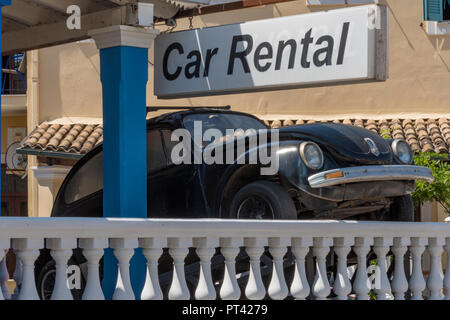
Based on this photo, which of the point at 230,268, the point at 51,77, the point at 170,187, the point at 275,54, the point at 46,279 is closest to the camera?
the point at 230,268

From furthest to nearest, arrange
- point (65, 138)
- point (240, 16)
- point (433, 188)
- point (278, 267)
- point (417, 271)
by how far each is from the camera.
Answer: point (240, 16) < point (65, 138) < point (433, 188) < point (417, 271) < point (278, 267)

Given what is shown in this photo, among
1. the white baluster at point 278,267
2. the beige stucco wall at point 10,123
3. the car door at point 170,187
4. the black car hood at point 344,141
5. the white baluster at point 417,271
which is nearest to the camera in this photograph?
the white baluster at point 278,267

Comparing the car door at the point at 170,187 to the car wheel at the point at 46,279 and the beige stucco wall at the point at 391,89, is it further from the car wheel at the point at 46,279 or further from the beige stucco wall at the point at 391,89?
the beige stucco wall at the point at 391,89

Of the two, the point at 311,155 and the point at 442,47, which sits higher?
the point at 442,47

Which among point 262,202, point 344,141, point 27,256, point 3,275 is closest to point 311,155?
point 344,141

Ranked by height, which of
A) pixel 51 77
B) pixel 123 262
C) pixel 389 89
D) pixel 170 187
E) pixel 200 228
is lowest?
pixel 123 262

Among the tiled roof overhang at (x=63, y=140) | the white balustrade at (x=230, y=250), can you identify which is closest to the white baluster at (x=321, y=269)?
the white balustrade at (x=230, y=250)

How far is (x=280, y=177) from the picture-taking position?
688 centimetres

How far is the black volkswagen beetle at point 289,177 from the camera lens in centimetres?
679

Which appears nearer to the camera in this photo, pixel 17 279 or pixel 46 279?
pixel 17 279

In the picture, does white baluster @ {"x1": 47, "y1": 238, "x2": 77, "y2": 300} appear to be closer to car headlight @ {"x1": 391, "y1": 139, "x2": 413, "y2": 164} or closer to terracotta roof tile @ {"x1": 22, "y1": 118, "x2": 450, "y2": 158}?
car headlight @ {"x1": 391, "y1": 139, "x2": 413, "y2": 164}

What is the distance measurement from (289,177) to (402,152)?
1176 millimetres

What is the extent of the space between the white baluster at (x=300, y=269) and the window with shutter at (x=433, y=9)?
40.1 feet

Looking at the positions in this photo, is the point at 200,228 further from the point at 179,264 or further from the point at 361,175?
the point at 361,175
